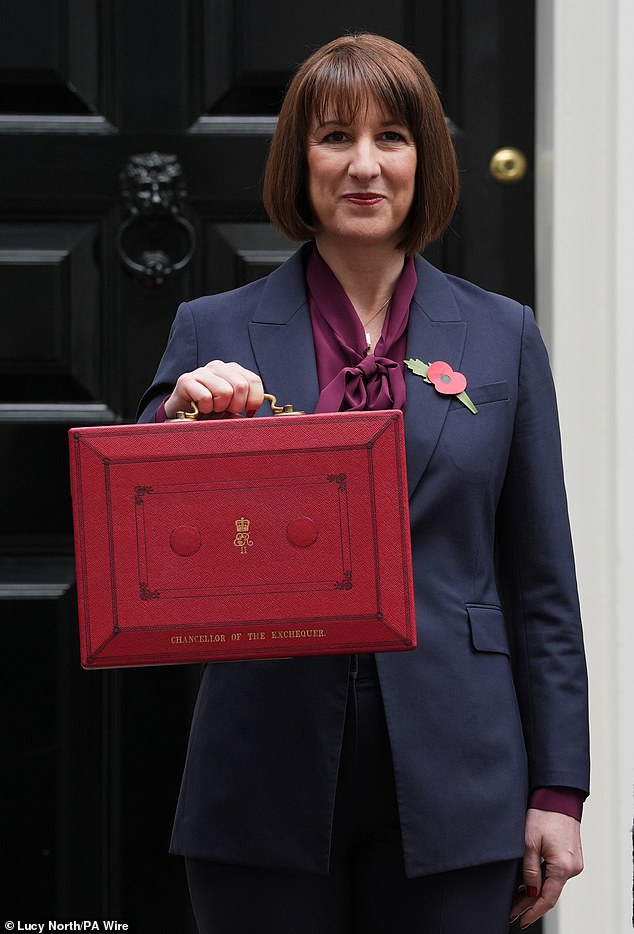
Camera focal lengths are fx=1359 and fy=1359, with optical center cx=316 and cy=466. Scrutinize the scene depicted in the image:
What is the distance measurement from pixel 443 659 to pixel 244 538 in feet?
0.97

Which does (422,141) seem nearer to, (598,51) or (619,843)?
(598,51)

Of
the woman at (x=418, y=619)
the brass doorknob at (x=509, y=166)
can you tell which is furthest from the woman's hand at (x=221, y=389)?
the brass doorknob at (x=509, y=166)

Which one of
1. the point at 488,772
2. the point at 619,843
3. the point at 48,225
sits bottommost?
the point at 619,843

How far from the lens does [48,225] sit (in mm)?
2283

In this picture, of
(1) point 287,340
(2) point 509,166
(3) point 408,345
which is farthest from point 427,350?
(2) point 509,166

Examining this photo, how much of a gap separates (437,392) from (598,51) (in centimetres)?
93

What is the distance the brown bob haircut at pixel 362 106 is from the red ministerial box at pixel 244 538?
40 cm

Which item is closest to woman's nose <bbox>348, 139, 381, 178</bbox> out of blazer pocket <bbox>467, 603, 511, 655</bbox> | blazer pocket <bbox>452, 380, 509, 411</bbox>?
blazer pocket <bbox>452, 380, 509, 411</bbox>

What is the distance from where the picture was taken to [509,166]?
2301mm

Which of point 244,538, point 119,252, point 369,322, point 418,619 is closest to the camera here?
point 244,538

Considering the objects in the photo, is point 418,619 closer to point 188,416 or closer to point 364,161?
point 188,416

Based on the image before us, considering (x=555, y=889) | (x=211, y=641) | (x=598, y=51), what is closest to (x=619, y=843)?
(x=555, y=889)

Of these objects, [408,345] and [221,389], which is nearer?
[221,389]

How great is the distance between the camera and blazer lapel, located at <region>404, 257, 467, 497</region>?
148cm
